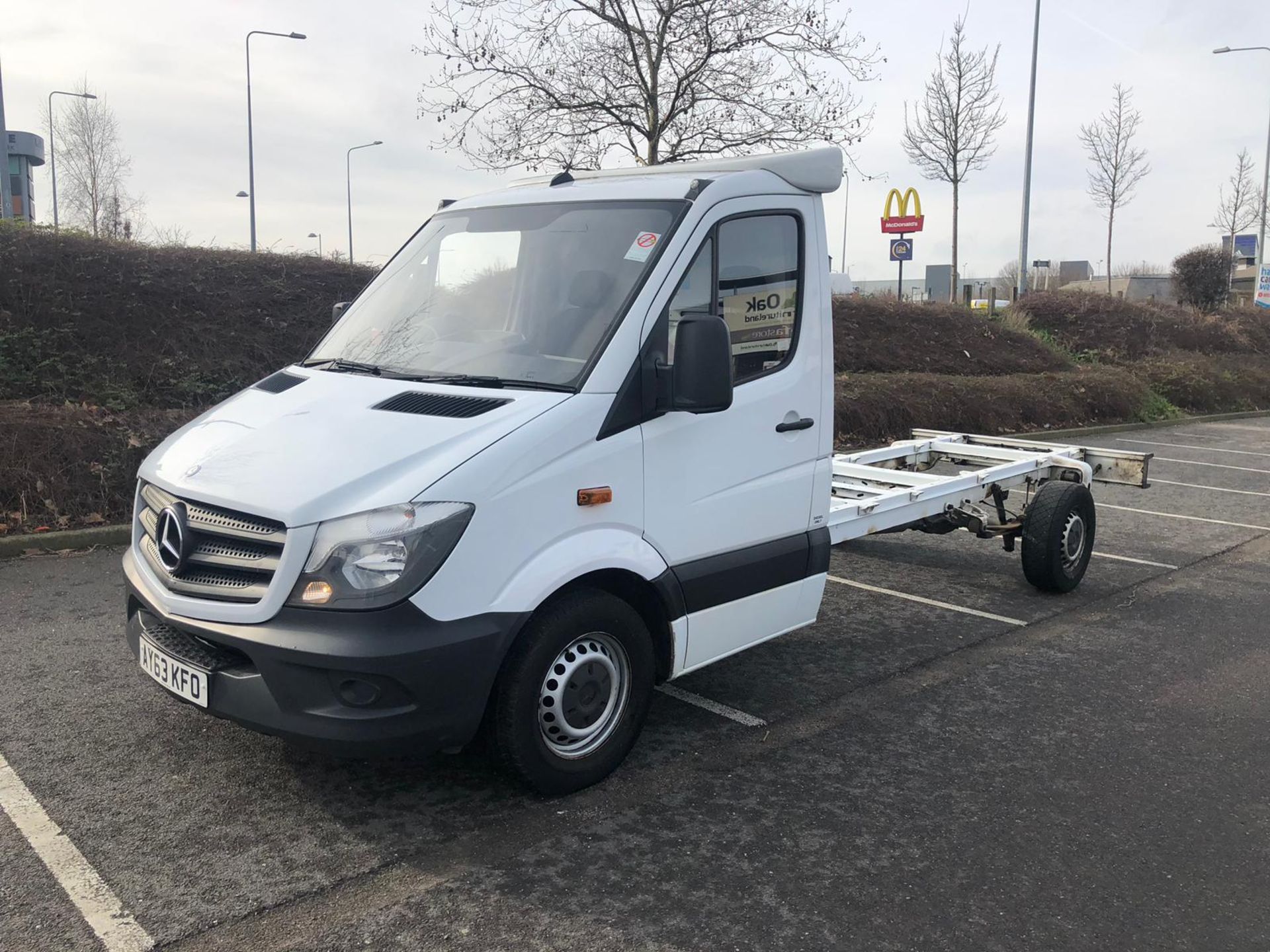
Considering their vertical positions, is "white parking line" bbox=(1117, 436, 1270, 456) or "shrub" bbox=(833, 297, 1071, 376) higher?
"shrub" bbox=(833, 297, 1071, 376)

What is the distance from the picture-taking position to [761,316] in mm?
4402

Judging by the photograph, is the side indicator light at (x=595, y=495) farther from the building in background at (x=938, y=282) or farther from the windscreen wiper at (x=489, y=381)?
the building in background at (x=938, y=282)

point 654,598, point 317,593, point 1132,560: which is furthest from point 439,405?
point 1132,560

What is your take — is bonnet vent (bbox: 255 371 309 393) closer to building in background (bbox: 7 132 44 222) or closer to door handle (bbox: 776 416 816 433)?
door handle (bbox: 776 416 816 433)

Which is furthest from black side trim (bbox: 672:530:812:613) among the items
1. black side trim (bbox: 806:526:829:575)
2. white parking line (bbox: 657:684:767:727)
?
white parking line (bbox: 657:684:767:727)

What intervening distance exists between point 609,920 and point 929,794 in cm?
154

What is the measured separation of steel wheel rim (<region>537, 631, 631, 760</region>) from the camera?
370cm

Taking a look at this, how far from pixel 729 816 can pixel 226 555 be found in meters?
2.02

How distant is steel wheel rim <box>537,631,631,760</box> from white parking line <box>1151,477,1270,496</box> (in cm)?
985

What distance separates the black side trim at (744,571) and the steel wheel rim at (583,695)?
0.42 meters

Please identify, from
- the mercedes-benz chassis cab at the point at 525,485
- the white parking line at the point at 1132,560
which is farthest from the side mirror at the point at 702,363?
the white parking line at the point at 1132,560

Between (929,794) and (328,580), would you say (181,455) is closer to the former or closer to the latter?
(328,580)

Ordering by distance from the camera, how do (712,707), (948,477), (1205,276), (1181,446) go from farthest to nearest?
(1205,276)
(1181,446)
(948,477)
(712,707)

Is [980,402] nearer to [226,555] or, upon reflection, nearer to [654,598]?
[654,598]
